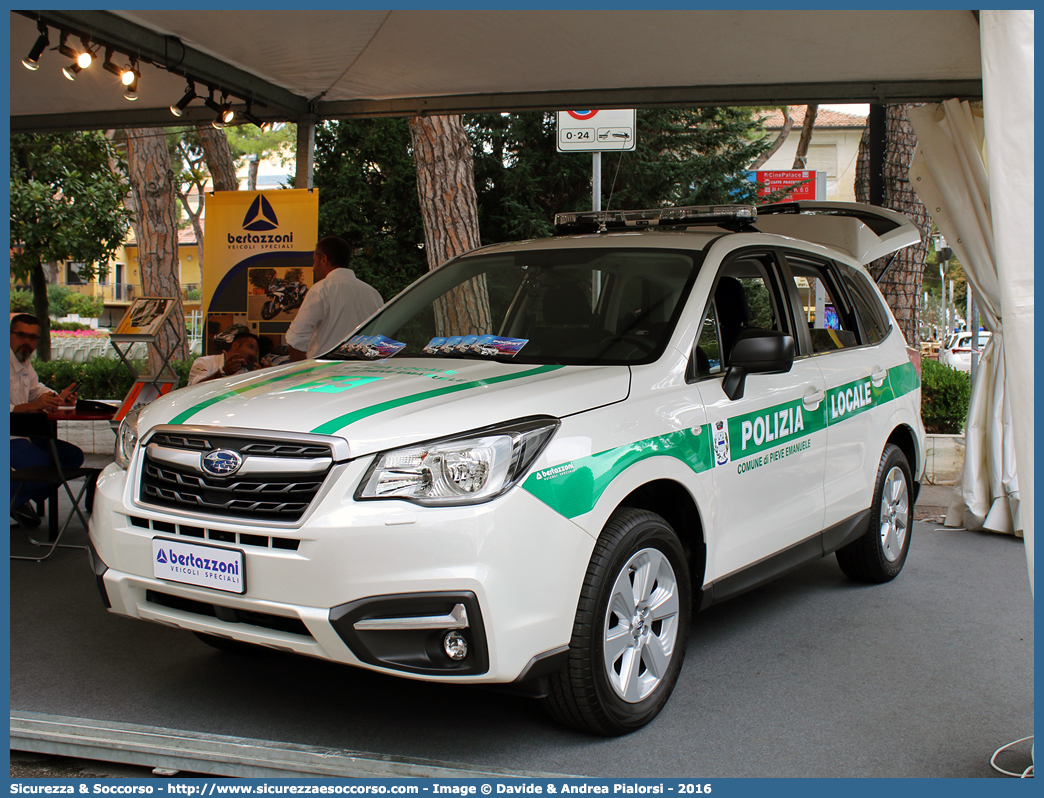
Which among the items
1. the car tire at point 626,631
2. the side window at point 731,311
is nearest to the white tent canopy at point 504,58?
the side window at point 731,311

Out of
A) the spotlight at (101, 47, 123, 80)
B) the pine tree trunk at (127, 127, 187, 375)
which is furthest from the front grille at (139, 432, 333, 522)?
the pine tree trunk at (127, 127, 187, 375)

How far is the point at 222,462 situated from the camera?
295cm

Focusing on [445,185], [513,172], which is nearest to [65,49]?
[445,185]

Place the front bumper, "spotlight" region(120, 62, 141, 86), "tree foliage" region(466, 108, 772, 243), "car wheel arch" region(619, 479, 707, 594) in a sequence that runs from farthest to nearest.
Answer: "tree foliage" region(466, 108, 772, 243) < "spotlight" region(120, 62, 141, 86) < "car wheel arch" region(619, 479, 707, 594) < the front bumper

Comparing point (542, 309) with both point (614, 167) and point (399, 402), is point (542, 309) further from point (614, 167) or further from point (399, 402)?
point (614, 167)

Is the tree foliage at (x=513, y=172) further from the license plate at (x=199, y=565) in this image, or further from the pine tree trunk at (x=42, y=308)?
the license plate at (x=199, y=565)

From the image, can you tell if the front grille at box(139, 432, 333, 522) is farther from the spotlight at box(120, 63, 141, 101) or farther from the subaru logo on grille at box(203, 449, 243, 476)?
the spotlight at box(120, 63, 141, 101)

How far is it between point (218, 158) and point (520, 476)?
49.5 ft

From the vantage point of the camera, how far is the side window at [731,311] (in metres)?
3.87

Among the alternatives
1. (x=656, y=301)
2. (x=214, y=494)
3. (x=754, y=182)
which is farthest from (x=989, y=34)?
(x=754, y=182)

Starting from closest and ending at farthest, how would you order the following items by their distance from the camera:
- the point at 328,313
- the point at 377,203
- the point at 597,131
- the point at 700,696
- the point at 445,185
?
the point at 700,696, the point at 328,313, the point at 597,131, the point at 445,185, the point at 377,203

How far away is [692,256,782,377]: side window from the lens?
3869 millimetres

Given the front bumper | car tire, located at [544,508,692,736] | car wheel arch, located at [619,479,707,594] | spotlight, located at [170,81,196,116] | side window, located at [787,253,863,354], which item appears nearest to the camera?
the front bumper

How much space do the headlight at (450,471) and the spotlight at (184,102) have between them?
4.58 m
